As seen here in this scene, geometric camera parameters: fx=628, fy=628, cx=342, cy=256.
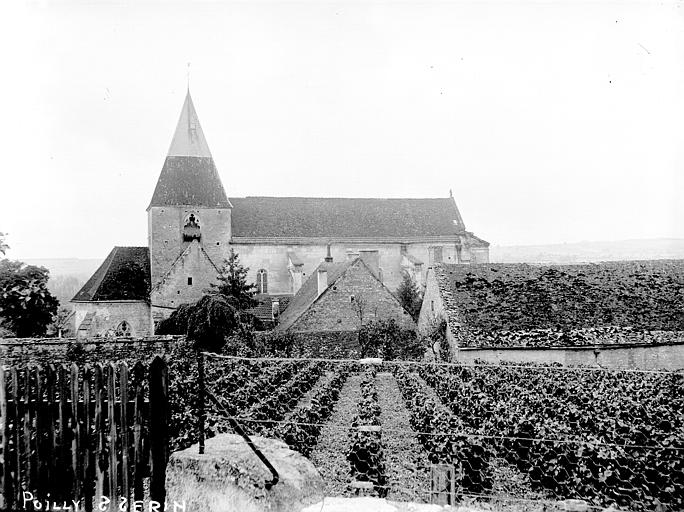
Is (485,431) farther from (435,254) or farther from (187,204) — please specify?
(435,254)

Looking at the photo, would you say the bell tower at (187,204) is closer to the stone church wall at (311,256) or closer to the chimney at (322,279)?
the stone church wall at (311,256)

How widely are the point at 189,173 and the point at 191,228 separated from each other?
440cm

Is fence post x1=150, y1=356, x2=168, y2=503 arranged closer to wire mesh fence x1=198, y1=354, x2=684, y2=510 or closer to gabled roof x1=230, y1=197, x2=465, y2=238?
wire mesh fence x1=198, y1=354, x2=684, y2=510

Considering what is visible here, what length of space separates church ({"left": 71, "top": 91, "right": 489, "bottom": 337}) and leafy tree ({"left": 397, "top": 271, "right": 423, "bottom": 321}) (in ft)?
6.92

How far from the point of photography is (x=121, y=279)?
42875mm

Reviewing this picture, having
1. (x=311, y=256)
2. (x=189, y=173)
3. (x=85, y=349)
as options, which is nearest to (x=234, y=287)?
(x=85, y=349)

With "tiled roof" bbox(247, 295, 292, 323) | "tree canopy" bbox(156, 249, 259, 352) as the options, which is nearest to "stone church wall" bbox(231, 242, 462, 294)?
"tiled roof" bbox(247, 295, 292, 323)

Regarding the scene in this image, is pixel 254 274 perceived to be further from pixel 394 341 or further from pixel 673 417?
pixel 673 417

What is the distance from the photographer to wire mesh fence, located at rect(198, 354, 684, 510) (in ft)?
30.0

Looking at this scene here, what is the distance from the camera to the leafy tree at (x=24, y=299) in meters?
34.5

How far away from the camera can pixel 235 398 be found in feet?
57.2

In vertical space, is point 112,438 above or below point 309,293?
below

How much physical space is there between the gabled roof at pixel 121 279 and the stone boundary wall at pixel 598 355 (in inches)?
1008

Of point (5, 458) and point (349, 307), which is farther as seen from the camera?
point (349, 307)
